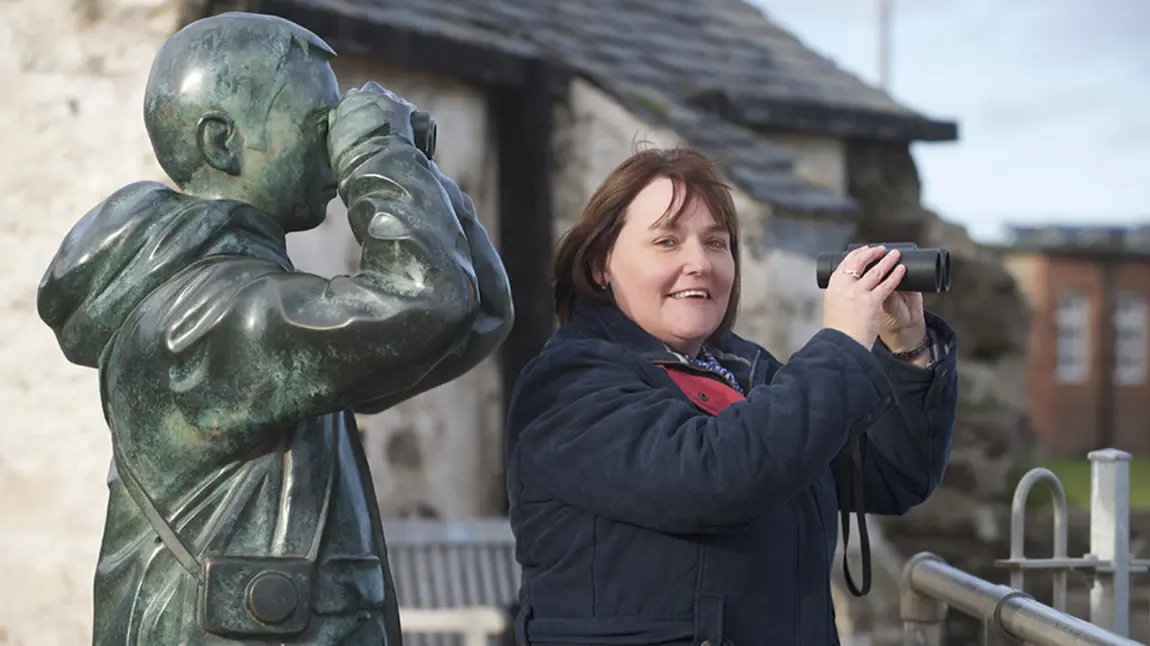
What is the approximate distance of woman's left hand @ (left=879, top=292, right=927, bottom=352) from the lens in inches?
96.2

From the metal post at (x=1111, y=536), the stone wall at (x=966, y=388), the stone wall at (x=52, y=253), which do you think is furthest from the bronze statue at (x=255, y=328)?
the stone wall at (x=966, y=388)

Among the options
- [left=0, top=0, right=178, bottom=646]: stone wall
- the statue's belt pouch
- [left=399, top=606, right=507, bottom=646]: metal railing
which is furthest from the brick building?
the statue's belt pouch

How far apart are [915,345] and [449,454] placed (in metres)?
4.08

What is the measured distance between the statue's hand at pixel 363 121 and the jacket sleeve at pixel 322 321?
3 centimetres

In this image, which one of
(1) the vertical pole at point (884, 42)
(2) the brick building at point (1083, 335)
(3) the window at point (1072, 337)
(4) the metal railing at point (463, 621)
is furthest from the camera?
(3) the window at point (1072, 337)

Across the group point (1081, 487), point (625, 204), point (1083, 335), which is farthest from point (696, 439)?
point (1083, 335)

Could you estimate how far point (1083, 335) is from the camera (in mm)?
26078

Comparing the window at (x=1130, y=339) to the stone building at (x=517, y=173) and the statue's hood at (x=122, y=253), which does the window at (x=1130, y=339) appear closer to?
the stone building at (x=517, y=173)

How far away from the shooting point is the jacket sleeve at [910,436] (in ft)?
8.13

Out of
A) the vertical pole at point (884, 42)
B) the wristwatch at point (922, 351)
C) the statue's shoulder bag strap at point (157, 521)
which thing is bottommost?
the statue's shoulder bag strap at point (157, 521)

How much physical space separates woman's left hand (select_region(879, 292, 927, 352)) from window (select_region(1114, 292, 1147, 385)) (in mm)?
25778

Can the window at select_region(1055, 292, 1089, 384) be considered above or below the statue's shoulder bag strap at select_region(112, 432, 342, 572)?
above

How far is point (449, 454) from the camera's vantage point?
21.0 ft

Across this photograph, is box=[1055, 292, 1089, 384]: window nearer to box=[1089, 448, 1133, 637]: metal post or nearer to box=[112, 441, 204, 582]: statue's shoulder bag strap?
box=[1089, 448, 1133, 637]: metal post
